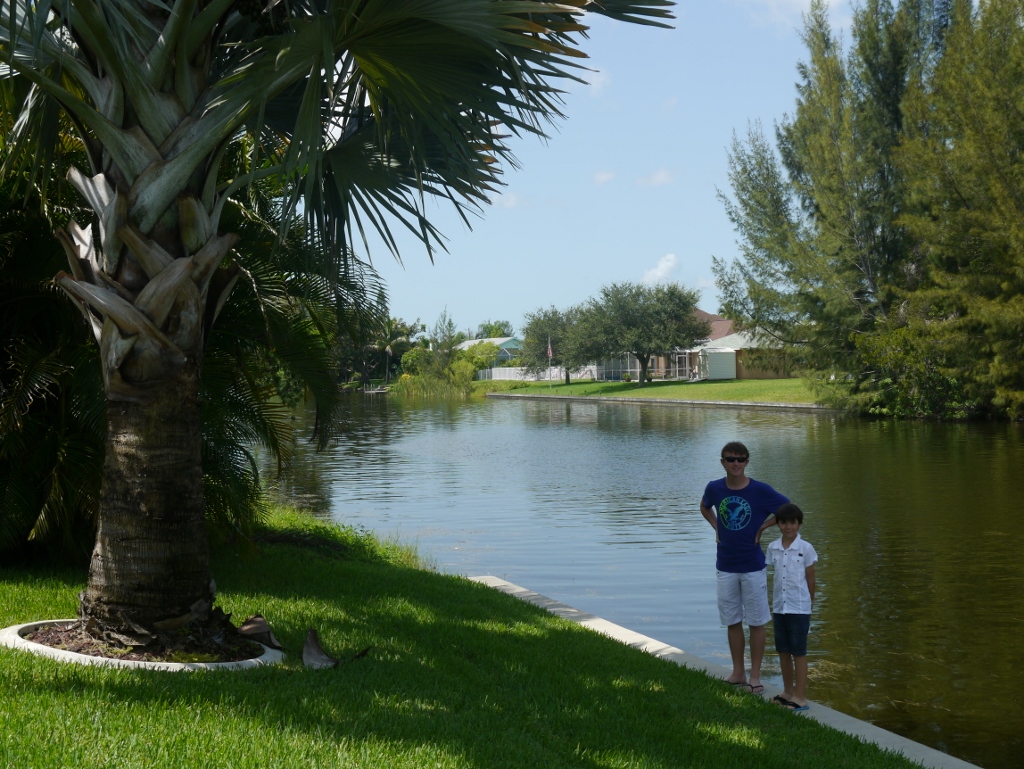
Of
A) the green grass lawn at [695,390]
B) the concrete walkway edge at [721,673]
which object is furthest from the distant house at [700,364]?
the concrete walkway edge at [721,673]

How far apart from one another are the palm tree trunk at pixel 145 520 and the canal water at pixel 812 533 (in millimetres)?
4832

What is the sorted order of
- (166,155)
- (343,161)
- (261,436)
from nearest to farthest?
(166,155) < (343,161) < (261,436)

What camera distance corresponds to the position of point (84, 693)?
15.7 feet

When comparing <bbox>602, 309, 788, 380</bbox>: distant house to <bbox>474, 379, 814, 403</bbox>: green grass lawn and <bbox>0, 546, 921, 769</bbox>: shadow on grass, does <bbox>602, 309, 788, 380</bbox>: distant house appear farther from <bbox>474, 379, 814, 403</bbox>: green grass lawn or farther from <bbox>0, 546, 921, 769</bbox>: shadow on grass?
<bbox>0, 546, 921, 769</bbox>: shadow on grass

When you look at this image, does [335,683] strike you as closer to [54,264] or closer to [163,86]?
[163,86]

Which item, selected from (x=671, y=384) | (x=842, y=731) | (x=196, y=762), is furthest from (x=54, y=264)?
(x=671, y=384)

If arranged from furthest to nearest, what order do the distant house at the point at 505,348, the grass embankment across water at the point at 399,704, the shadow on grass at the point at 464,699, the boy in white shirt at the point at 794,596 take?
the distant house at the point at 505,348 < the boy in white shirt at the point at 794,596 < the shadow on grass at the point at 464,699 < the grass embankment across water at the point at 399,704

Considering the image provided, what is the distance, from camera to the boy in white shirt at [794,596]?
6676 mm

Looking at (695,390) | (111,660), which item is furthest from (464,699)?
(695,390)

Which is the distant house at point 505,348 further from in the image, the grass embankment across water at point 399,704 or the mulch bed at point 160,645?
the mulch bed at point 160,645

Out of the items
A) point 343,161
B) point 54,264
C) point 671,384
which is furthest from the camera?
point 671,384

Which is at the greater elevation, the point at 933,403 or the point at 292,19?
the point at 292,19

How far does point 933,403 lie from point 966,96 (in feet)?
38.0

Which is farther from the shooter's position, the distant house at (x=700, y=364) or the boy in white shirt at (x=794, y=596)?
the distant house at (x=700, y=364)
